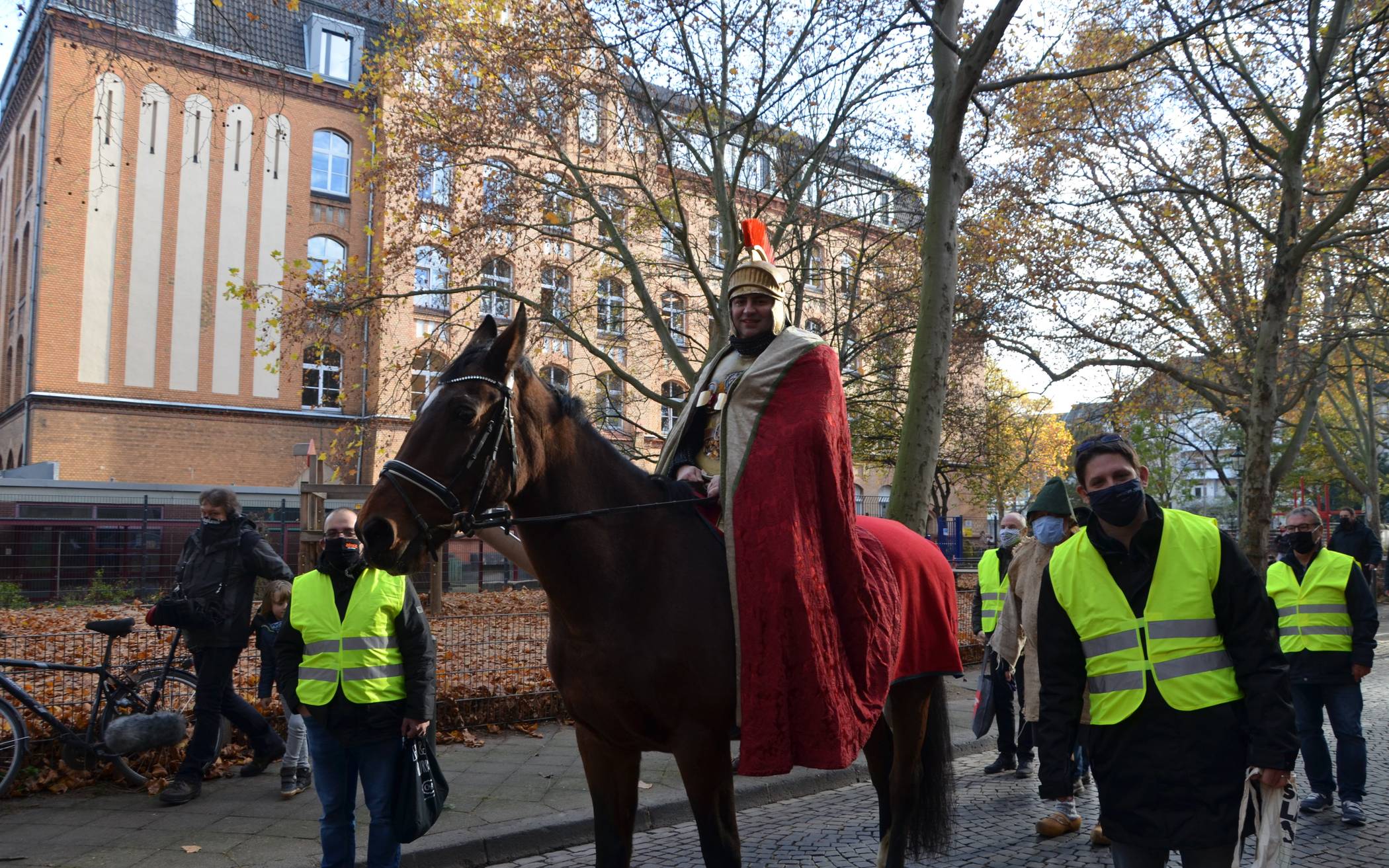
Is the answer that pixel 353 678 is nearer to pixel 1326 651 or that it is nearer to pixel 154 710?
pixel 154 710

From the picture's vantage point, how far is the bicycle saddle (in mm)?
6657

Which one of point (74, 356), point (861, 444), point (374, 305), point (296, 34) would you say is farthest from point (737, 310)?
point (296, 34)

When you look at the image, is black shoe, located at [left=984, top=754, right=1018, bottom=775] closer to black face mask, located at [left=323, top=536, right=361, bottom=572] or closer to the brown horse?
the brown horse

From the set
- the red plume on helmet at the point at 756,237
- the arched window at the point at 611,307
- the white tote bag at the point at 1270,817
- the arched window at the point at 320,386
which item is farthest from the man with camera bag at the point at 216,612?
the arched window at the point at 320,386

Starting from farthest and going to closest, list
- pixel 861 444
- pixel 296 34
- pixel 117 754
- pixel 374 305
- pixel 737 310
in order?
pixel 296 34
pixel 861 444
pixel 374 305
pixel 117 754
pixel 737 310

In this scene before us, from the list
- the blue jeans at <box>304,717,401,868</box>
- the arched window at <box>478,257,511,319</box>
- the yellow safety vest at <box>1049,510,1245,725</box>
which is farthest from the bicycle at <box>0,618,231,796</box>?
the arched window at <box>478,257,511,319</box>

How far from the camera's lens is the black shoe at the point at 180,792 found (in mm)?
6234

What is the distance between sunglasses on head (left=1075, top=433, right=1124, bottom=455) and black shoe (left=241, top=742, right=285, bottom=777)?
20.3ft

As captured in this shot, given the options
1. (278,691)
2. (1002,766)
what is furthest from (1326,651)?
(278,691)

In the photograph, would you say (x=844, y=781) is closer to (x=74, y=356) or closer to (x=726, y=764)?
(x=726, y=764)

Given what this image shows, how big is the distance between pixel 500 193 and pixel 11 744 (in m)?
11.5

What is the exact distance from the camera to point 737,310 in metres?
4.02

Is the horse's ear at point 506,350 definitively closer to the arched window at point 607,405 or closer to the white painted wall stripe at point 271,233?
the arched window at point 607,405

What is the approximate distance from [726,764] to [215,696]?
471 cm
